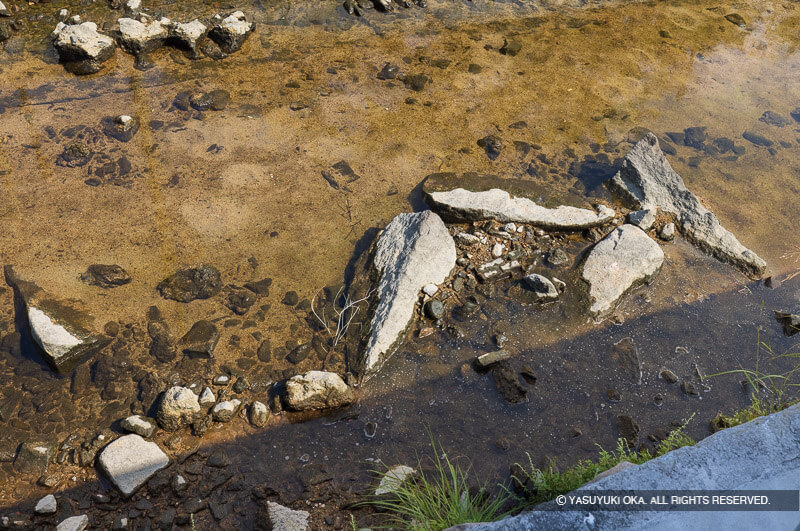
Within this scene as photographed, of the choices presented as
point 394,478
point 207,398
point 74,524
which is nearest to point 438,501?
point 394,478

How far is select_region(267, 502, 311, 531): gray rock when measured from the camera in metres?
2.35

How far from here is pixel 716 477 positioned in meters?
1.96

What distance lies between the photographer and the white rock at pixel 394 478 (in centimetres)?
243

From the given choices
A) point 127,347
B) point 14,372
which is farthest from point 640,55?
point 14,372

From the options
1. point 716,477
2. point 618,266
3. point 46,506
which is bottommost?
point 46,506

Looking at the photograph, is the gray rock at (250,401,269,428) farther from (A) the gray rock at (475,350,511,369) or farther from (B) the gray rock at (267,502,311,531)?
(A) the gray rock at (475,350,511,369)

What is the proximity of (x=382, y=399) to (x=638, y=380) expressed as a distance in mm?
1394

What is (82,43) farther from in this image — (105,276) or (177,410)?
(177,410)

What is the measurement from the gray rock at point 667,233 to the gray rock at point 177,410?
3.08 m

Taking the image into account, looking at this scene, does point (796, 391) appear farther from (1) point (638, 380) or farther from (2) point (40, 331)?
(2) point (40, 331)

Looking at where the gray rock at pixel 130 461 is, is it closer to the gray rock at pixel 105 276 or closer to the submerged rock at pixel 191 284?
the submerged rock at pixel 191 284

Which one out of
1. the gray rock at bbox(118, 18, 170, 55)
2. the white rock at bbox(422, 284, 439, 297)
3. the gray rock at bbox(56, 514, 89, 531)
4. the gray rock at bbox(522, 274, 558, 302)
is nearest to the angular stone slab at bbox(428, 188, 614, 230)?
the gray rock at bbox(522, 274, 558, 302)

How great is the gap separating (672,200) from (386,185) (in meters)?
1.99

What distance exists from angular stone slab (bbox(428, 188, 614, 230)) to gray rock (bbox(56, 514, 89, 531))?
2.52 metres
